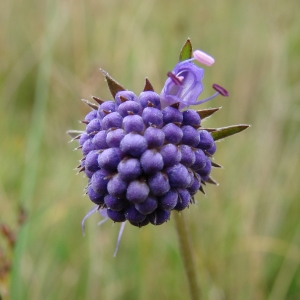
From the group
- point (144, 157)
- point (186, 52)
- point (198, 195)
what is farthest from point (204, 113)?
point (198, 195)

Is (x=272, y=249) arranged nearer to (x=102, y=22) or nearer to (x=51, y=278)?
(x=51, y=278)

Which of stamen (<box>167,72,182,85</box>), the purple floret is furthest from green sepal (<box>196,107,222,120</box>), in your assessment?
the purple floret

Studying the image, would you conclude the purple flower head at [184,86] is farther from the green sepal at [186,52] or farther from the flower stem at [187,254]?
the flower stem at [187,254]

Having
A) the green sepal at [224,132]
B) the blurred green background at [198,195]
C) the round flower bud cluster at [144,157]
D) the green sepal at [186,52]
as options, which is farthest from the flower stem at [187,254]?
the blurred green background at [198,195]

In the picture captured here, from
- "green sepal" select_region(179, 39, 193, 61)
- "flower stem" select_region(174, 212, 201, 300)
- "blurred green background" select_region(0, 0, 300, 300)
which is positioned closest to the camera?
"green sepal" select_region(179, 39, 193, 61)

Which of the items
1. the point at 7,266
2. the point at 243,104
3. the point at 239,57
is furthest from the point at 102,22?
the point at 7,266

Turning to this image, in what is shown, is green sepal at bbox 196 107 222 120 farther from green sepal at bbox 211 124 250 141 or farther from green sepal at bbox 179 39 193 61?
green sepal at bbox 179 39 193 61
